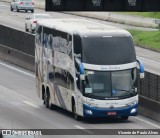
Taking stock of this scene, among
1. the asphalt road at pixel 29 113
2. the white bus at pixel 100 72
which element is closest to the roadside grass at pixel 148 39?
the asphalt road at pixel 29 113

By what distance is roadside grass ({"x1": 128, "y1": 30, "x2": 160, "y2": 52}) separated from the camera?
64250 mm

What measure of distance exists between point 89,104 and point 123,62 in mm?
1986

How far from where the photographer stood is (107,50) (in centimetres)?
3359

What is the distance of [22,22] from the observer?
83.1 meters

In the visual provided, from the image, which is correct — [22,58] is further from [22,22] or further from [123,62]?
[22,22]

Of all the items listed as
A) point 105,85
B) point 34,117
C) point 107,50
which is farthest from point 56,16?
point 105,85

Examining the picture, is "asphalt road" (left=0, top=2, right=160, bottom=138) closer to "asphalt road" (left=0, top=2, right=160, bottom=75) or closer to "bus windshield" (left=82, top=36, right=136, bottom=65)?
"bus windshield" (left=82, top=36, right=136, bottom=65)

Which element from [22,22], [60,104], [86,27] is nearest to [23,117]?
[60,104]

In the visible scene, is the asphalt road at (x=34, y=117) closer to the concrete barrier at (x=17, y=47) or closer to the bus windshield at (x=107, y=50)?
the bus windshield at (x=107, y=50)

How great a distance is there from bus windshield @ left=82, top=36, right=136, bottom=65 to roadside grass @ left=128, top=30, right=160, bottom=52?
1150 inches

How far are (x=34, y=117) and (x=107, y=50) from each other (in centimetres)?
402

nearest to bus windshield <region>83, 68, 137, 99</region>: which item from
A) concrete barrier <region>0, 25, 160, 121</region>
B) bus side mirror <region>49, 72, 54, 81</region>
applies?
bus side mirror <region>49, 72, 54, 81</region>

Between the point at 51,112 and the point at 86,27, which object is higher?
the point at 86,27

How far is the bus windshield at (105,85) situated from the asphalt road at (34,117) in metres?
1.06
